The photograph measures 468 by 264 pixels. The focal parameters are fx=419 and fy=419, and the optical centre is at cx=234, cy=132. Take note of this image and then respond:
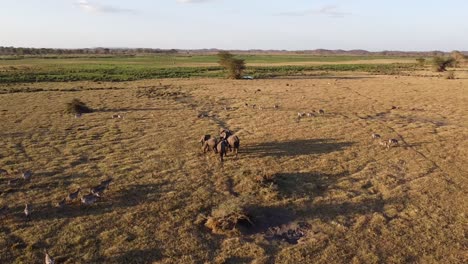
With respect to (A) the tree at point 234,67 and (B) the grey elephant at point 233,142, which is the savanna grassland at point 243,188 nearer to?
(B) the grey elephant at point 233,142

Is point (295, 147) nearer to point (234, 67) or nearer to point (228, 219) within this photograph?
point (228, 219)

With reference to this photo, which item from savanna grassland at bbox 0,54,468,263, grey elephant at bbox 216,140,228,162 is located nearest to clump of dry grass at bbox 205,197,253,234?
savanna grassland at bbox 0,54,468,263

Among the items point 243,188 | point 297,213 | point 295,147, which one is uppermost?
point 295,147

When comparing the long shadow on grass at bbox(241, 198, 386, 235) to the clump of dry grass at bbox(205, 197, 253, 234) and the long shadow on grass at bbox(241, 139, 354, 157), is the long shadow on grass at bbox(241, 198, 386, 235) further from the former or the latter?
the long shadow on grass at bbox(241, 139, 354, 157)

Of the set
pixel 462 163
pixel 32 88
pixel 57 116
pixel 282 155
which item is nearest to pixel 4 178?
pixel 282 155

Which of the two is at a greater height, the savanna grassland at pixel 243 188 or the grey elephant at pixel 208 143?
the grey elephant at pixel 208 143

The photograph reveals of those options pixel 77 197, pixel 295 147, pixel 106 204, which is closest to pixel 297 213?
pixel 106 204

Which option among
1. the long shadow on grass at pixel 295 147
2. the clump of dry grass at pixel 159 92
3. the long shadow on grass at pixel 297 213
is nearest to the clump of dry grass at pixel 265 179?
the long shadow on grass at pixel 297 213
